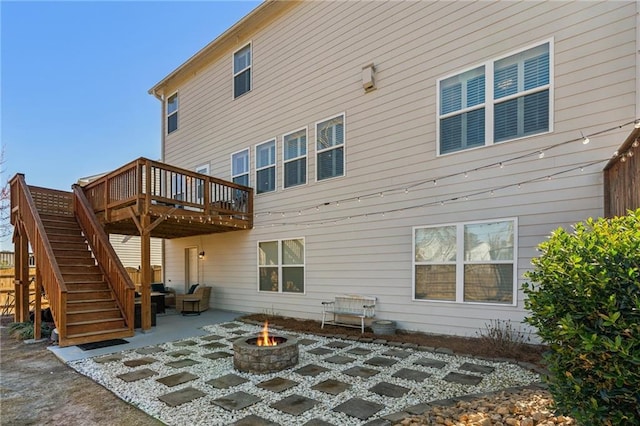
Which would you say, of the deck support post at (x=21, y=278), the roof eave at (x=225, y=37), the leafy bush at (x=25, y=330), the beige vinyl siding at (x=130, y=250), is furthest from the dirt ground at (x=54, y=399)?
the beige vinyl siding at (x=130, y=250)

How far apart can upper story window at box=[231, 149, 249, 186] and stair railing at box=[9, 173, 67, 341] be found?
460 cm

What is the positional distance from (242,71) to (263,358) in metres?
8.19

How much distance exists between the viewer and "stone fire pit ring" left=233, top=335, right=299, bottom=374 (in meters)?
4.50

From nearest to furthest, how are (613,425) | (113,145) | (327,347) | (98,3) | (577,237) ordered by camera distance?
1. (613,425)
2. (577,237)
3. (327,347)
4. (98,3)
5. (113,145)

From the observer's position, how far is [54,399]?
3.87 meters

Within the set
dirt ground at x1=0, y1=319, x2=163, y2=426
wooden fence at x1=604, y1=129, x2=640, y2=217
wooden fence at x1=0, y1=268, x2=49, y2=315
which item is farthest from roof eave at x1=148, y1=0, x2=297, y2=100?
dirt ground at x1=0, y1=319, x2=163, y2=426

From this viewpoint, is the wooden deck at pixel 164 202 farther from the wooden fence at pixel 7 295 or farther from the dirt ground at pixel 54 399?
the wooden fence at pixel 7 295

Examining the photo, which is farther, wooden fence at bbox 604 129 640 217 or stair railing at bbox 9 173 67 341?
stair railing at bbox 9 173 67 341

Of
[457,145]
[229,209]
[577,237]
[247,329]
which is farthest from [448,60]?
[247,329]

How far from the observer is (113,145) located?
26.4 m

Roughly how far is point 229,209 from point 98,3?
712 centimetres

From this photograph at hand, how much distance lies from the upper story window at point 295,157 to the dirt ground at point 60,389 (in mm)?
3849

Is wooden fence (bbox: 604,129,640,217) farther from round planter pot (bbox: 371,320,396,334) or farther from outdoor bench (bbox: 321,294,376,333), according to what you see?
outdoor bench (bbox: 321,294,376,333)

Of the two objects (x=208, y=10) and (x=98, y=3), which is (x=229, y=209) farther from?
(x=98, y=3)
